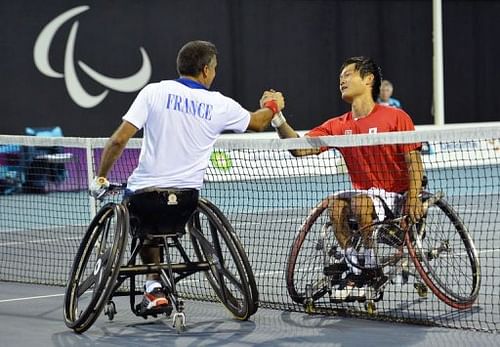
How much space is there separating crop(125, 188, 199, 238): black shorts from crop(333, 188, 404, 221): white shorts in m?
0.98

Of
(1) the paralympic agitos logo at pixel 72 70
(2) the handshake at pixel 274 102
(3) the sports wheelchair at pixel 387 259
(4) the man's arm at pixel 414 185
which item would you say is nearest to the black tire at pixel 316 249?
(3) the sports wheelchair at pixel 387 259

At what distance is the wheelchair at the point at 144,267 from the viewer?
6.28 m

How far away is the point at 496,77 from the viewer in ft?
82.2

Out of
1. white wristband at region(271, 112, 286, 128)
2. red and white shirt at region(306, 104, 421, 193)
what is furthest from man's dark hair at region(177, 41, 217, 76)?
red and white shirt at region(306, 104, 421, 193)

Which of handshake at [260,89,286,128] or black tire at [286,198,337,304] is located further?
black tire at [286,198,337,304]

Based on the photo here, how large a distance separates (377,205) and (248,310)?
102 cm

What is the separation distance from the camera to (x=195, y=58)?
6.59 m

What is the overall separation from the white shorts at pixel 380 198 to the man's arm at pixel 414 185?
0.10 meters

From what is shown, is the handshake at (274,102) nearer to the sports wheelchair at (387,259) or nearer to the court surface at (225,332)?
the sports wheelchair at (387,259)

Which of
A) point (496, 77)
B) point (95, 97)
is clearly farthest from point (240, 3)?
point (496, 77)

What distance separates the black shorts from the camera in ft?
21.4

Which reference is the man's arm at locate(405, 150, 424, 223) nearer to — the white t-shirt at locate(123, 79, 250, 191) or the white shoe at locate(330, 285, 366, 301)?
the white shoe at locate(330, 285, 366, 301)

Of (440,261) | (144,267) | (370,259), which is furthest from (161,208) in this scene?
(440,261)

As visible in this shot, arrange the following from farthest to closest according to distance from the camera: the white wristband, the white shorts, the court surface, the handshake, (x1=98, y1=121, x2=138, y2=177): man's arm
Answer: the white shorts → the white wristband → the handshake → (x1=98, y1=121, x2=138, y2=177): man's arm → the court surface
